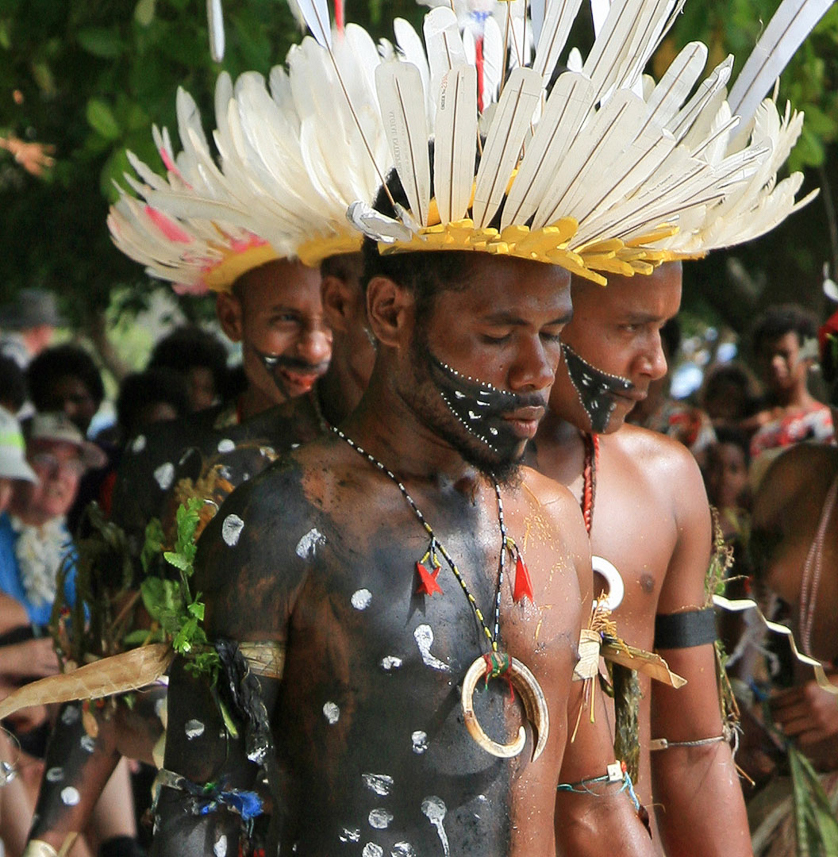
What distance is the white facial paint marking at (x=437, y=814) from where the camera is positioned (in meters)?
2.49

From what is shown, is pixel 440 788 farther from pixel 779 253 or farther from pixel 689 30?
pixel 779 253

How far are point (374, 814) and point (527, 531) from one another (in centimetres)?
63

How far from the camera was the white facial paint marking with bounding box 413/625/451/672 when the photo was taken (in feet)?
8.28

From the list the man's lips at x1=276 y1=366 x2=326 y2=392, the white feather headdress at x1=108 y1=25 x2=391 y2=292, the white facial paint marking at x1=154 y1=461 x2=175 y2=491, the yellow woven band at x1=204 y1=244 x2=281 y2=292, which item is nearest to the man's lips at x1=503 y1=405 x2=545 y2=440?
the white feather headdress at x1=108 y1=25 x2=391 y2=292

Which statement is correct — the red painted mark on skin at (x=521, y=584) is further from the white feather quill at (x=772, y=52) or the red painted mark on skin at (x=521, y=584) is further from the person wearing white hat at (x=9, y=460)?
the person wearing white hat at (x=9, y=460)

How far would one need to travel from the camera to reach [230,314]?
4410 millimetres

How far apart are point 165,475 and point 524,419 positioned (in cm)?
192

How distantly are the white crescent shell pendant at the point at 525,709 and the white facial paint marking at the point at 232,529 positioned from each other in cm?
47

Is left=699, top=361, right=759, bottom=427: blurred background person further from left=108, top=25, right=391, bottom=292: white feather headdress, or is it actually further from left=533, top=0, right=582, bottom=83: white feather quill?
left=533, top=0, right=582, bottom=83: white feather quill

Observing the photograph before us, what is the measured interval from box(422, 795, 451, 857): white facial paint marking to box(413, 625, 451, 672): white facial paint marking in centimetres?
22

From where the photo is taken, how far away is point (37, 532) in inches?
248

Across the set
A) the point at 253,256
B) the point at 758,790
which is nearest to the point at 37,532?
the point at 253,256

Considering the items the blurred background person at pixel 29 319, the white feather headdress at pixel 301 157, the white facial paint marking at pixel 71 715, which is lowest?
the white facial paint marking at pixel 71 715

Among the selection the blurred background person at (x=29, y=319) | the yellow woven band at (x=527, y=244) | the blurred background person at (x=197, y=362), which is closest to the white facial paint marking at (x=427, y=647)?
the yellow woven band at (x=527, y=244)
